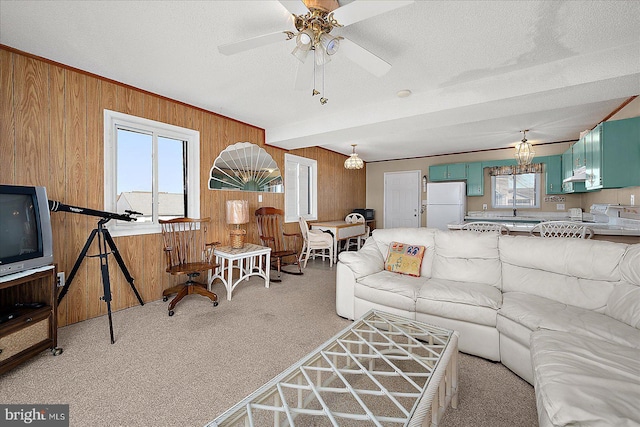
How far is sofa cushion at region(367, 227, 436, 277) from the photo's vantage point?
2.65 metres

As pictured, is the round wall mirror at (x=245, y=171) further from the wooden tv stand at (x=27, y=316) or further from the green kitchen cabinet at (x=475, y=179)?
the green kitchen cabinet at (x=475, y=179)

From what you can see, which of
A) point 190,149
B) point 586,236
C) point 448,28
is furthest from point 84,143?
point 586,236

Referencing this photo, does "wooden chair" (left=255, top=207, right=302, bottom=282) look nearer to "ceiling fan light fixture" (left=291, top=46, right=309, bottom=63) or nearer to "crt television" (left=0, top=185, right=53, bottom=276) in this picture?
"crt television" (left=0, top=185, right=53, bottom=276)

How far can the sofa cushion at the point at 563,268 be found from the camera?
181cm

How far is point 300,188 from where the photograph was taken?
5477 mm

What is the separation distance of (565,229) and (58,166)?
5358mm

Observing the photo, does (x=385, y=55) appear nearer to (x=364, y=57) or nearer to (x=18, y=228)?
(x=364, y=57)

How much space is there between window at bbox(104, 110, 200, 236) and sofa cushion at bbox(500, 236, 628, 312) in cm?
359

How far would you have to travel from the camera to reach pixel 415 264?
261 centimetres

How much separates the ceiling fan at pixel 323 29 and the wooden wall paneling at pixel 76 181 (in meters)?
1.85

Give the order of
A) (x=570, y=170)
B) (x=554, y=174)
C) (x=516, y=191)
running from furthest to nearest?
(x=516, y=191), (x=554, y=174), (x=570, y=170)

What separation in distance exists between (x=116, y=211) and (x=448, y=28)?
3532mm

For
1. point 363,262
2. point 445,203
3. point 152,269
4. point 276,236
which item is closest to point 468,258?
point 363,262

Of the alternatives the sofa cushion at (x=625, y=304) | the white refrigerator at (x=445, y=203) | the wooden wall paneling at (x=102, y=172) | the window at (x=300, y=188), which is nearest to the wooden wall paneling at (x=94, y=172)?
the wooden wall paneling at (x=102, y=172)
